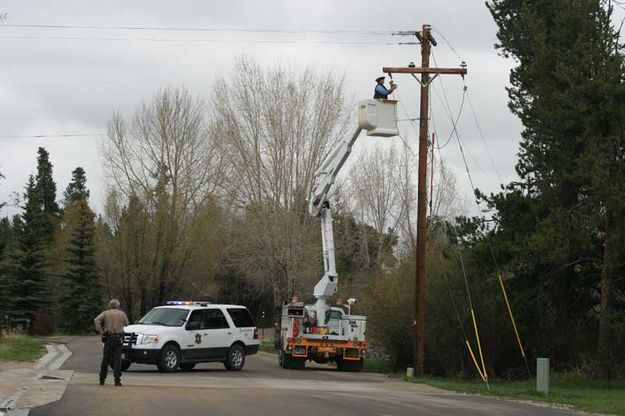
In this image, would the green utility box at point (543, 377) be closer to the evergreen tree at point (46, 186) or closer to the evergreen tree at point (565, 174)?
the evergreen tree at point (565, 174)

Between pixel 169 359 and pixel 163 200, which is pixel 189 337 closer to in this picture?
pixel 169 359

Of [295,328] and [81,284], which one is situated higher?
[81,284]

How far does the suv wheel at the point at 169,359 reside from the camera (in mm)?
25312

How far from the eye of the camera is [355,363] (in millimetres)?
30859

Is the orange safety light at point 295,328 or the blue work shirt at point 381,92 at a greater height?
the blue work shirt at point 381,92

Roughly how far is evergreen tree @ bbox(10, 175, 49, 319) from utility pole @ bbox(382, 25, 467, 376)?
1737 inches

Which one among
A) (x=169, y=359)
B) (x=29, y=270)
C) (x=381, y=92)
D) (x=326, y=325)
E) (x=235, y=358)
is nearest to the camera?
(x=169, y=359)

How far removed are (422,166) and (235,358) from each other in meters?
8.59

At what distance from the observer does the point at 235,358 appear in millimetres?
27516

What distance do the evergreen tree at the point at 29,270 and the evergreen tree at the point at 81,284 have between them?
122 inches

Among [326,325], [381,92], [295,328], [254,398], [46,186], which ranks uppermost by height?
[46,186]

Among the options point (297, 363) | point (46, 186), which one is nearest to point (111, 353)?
point (297, 363)

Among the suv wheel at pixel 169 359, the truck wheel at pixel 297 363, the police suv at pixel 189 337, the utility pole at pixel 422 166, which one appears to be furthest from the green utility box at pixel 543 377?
the suv wheel at pixel 169 359

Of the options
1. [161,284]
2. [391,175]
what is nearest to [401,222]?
[391,175]
